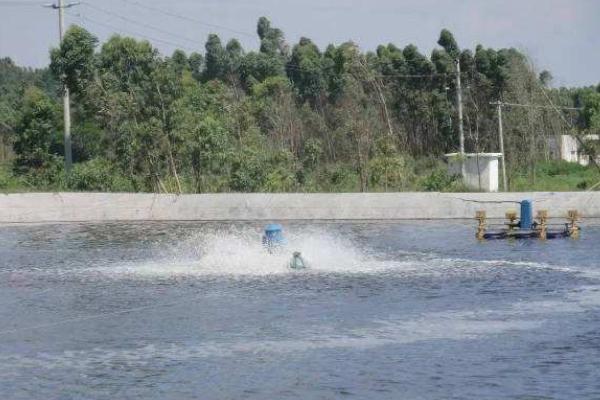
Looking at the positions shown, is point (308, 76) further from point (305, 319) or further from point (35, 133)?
point (305, 319)

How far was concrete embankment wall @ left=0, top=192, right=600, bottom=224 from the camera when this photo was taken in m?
41.3

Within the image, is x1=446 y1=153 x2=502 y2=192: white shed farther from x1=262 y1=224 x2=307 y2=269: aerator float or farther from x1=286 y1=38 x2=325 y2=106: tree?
x1=286 y1=38 x2=325 y2=106: tree

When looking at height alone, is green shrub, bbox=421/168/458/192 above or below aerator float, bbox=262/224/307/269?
above

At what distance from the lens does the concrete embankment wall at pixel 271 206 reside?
41.3 meters

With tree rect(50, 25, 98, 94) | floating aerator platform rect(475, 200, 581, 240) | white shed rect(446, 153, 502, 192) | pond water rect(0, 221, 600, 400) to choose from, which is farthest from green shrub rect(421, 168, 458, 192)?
tree rect(50, 25, 98, 94)

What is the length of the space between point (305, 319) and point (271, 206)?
73.8 feet

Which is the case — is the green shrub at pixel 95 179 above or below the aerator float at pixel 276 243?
above

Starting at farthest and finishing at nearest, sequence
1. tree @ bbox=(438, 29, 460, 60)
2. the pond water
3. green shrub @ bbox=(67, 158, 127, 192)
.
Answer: tree @ bbox=(438, 29, 460, 60), green shrub @ bbox=(67, 158, 127, 192), the pond water

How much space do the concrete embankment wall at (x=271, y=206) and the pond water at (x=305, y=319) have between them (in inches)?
257

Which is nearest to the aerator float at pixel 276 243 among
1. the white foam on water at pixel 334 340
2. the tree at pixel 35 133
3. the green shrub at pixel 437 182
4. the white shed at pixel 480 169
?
the white foam on water at pixel 334 340

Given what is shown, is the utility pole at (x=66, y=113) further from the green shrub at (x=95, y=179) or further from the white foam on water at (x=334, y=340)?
the white foam on water at (x=334, y=340)

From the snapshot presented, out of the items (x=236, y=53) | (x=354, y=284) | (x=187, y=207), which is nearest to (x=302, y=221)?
(x=187, y=207)

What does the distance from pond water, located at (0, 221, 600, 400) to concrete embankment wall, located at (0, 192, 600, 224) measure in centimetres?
653

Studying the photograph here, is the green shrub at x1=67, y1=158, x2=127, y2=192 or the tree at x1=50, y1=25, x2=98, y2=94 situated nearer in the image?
the green shrub at x1=67, y1=158, x2=127, y2=192
